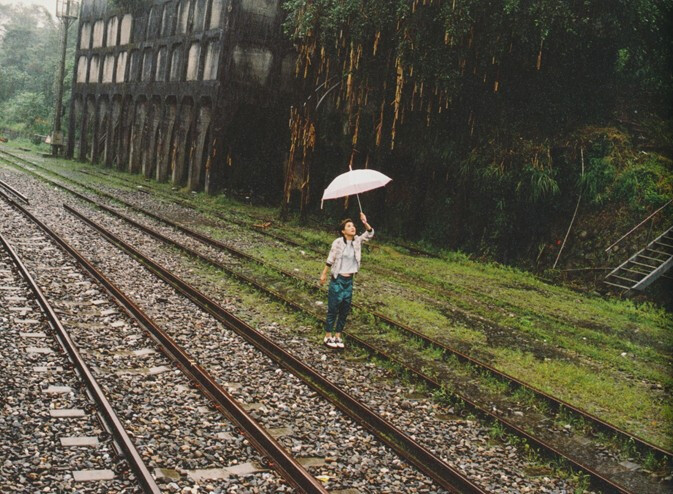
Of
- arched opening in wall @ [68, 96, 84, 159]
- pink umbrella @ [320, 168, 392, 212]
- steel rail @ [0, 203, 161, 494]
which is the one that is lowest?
steel rail @ [0, 203, 161, 494]

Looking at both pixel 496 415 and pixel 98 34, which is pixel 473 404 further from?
pixel 98 34

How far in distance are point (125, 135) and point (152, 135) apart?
14.7 ft

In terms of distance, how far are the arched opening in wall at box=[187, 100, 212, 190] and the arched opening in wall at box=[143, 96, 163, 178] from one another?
5.84 m

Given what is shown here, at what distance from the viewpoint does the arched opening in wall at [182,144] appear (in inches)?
1298

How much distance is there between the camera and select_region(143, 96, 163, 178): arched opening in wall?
3650cm

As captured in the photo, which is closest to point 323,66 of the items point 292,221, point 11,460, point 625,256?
point 292,221

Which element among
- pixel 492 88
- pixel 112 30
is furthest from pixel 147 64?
pixel 492 88

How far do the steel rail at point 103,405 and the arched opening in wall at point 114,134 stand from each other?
33.1 m

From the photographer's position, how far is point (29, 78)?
3187 inches

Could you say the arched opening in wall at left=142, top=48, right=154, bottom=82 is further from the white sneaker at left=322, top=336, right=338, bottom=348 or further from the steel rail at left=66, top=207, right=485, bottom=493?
the white sneaker at left=322, top=336, right=338, bottom=348

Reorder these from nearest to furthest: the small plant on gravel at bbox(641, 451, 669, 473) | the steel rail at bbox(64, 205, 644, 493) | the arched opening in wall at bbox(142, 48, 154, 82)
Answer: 1. the steel rail at bbox(64, 205, 644, 493)
2. the small plant on gravel at bbox(641, 451, 669, 473)
3. the arched opening in wall at bbox(142, 48, 154, 82)

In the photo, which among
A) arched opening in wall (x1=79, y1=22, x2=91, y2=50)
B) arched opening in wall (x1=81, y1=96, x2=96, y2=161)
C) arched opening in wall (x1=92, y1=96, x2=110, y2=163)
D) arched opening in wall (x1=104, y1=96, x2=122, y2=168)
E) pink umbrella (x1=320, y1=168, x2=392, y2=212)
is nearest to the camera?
pink umbrella (x1=320, y1=168, x2=392, y2=212)

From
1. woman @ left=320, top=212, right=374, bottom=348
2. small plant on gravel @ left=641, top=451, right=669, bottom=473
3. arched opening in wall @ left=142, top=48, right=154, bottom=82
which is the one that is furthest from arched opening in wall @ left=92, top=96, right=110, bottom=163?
small plant on gravel @ left=641, top=451, right=669, bottom=473

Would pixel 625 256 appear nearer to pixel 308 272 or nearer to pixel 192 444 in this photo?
pixel 308 272
